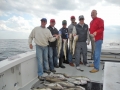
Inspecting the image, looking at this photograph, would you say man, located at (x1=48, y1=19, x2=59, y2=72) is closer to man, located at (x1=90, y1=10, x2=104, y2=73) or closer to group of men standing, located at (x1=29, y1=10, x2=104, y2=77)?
group of men standing, located at (x1=29, y1=10, x2=104, y2=77)

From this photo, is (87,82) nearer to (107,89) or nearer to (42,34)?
(42,34)

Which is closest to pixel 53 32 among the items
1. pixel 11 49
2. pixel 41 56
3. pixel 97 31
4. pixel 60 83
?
pixel 41 56

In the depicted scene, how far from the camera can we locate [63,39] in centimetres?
631

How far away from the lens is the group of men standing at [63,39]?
17.0 ft

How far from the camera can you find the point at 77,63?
6.31m

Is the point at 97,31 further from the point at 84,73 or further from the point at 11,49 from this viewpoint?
the point at 11,49

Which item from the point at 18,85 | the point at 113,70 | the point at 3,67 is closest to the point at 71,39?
the point at 18,85

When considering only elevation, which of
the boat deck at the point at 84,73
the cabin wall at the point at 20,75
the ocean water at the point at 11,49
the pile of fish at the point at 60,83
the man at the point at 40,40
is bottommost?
the ocean water at the point at 11,49

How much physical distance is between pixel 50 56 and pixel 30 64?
106 centimetres

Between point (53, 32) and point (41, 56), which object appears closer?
point (41, 56)

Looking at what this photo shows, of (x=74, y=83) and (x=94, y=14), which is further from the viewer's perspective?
(x=94, y=14)

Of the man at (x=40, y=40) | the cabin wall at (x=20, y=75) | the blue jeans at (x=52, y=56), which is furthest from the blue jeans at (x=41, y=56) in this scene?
the blue jeans at (x=52, y=56)

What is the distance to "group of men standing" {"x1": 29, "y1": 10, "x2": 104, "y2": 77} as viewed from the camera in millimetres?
5168

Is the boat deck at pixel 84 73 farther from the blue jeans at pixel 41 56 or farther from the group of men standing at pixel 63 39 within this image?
the blue jeans at pixel 41 56
